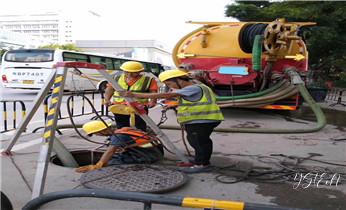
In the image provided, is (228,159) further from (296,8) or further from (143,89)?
(296,8)

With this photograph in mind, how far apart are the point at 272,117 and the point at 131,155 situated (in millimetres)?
6274

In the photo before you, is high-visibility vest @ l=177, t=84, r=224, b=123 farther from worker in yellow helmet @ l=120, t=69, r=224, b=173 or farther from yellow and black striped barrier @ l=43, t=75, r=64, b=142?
yellow and black striped barrier @ l=43, t=75, r=64, b=142

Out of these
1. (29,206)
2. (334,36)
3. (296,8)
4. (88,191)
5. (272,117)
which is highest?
(296,8)

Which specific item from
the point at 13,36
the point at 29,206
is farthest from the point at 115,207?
the point at 13,36

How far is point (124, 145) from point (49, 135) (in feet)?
3.91

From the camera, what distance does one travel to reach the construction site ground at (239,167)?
3.85m

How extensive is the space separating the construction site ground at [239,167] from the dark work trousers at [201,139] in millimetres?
219

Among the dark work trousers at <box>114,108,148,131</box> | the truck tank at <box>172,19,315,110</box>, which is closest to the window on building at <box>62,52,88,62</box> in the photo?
the truck tank at <box>172,19,315,110</box>

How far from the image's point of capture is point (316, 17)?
20.5 meters

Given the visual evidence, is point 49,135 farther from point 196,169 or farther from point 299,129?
point 299,129

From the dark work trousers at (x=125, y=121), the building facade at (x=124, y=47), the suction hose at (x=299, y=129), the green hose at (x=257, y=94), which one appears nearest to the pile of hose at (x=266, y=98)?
the green hose at (x=257, y=94)

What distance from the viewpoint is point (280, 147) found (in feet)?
21.4

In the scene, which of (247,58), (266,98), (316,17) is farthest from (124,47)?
(266,98)

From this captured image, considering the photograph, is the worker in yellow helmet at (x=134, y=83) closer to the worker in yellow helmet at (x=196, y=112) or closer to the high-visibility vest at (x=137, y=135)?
the high-visibility vest at (x=137, y=135)
